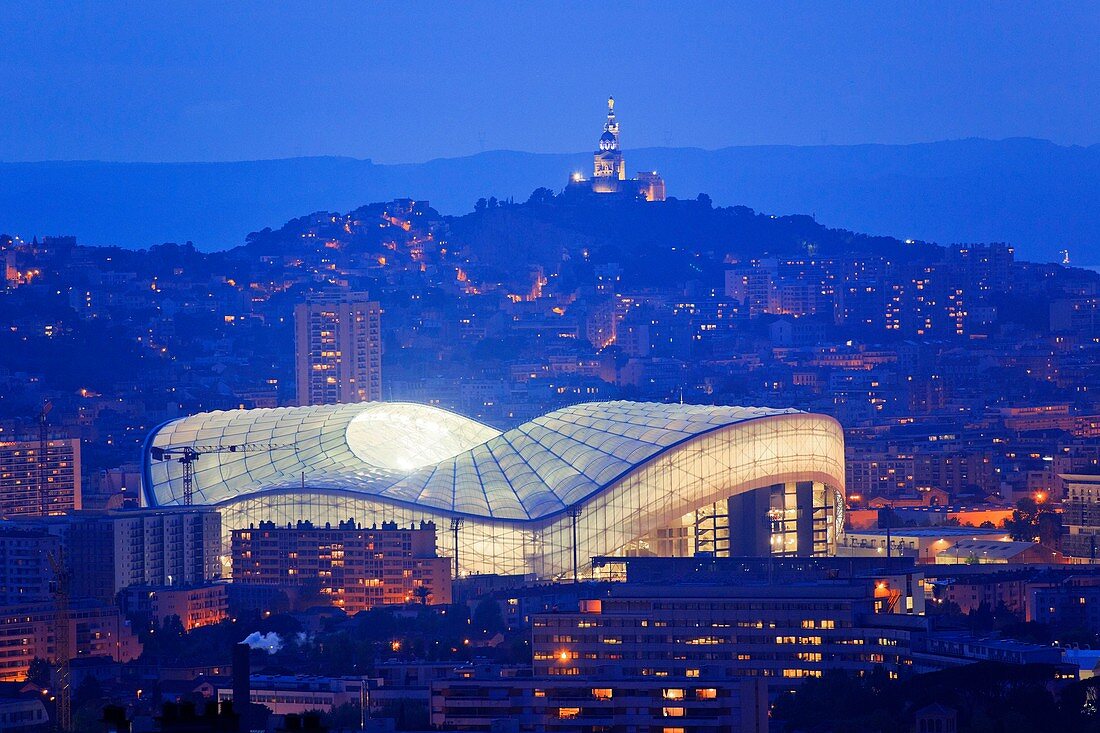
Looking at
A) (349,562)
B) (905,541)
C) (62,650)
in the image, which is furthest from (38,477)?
(62,650)

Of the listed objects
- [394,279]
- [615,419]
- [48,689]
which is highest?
[394,279]

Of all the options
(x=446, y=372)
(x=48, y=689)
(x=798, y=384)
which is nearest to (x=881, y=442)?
(x=798, y=384)

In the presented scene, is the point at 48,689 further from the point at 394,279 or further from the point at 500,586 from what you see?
the point at 394,279

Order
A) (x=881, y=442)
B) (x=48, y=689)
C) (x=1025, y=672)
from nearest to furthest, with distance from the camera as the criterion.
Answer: (x=1025, y=672) < (x=48, y=689) < (x=881, y=442)

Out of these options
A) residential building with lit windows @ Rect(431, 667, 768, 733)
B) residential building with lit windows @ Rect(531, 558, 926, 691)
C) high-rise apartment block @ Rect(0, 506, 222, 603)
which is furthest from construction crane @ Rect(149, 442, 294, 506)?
residential building with lit windows @ Rect(431, 667, 768, 733)

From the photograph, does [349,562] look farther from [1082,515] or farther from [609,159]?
[609,159]

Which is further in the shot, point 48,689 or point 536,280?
point 536,280
